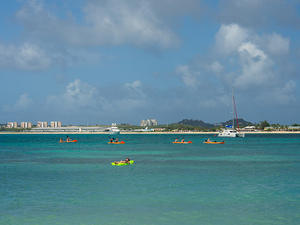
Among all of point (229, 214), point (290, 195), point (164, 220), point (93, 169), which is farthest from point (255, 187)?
point (93, 169)

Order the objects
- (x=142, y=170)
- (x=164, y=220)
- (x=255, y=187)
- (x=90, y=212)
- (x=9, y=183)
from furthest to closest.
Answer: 1. (x=142, y=170)
2. (x=9, y=183)
3. (x=255, y=187)
4. (x=90, y=212)
5. (x=164, y=220)

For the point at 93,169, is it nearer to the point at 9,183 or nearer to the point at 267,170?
the point at 9,183

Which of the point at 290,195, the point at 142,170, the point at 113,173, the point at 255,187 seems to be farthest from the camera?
the point at 142,170

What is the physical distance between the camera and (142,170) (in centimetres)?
4600

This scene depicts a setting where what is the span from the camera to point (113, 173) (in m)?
43.0

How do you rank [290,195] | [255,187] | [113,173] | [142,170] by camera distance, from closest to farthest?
[290,195] < [255,187] < [113,173] < [142,170]

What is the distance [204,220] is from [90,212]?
7061 mm

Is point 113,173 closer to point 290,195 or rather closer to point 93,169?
point 93,169

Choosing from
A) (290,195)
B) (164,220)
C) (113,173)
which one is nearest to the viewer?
(164,220)

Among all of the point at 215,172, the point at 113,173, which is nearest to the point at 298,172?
the point at 215,172

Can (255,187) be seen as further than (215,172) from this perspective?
No

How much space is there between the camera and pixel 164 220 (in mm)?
22250

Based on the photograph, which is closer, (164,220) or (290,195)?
(164,220)

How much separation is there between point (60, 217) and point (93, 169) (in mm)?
24278
